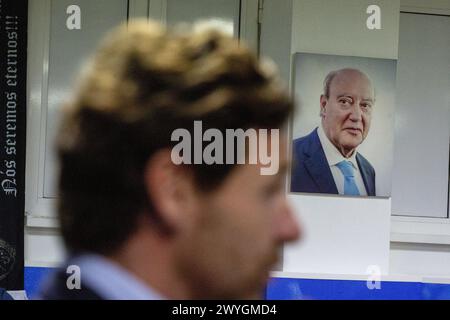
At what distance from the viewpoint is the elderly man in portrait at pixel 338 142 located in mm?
2512

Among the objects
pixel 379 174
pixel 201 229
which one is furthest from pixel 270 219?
pixel 379 174

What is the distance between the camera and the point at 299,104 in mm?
2449

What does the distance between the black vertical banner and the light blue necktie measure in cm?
101

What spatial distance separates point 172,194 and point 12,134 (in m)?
1.07

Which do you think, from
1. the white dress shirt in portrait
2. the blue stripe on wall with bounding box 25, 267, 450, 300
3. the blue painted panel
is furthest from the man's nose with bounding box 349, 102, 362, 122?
the blue painted panel

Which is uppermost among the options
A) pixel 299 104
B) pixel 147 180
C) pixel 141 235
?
pixel 299 104

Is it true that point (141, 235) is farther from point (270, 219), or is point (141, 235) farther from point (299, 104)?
point (299, 104)

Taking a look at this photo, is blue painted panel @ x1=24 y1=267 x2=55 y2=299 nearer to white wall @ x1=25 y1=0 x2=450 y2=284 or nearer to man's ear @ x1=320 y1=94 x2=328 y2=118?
white wall @ x1=25 y1=0 x2=450 y2=284

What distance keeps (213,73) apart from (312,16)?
3.41 feet

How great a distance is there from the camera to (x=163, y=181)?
1.76 meters

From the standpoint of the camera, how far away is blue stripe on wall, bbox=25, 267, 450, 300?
8.11 feet

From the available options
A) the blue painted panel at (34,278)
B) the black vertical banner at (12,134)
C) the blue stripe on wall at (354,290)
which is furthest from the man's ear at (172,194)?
the black vertical banner at (12,134)

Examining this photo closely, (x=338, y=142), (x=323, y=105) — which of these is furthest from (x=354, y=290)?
(x=323, y=105)

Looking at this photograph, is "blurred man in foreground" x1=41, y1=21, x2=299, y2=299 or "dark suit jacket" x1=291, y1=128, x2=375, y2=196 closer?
"blurred man in foreground" x1=41, y1=21, x2=299, y2=299
